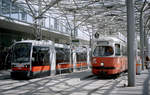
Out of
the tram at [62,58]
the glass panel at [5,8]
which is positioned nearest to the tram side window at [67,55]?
the tram at [62,58]

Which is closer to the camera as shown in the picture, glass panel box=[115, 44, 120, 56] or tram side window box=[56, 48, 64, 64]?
glass panel box=[115, 44, 120, 56]

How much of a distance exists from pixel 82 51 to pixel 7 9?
39.1 feet

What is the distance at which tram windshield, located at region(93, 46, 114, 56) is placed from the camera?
17677 millimetres

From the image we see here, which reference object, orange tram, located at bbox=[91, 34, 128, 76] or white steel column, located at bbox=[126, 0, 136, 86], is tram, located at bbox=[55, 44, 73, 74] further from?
white steel column, located at bbox=[126, 0, 136, 86]

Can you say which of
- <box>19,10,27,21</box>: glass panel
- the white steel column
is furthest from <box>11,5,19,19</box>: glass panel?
the white steel column

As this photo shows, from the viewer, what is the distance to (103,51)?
1797 centimetres

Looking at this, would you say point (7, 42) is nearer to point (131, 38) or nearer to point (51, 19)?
point (51, 19)

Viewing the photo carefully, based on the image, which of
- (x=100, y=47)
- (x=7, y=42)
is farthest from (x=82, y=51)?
(x=100, y=47)

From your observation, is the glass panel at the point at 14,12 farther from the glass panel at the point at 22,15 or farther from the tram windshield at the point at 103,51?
the tram windshield at the point at 103,51

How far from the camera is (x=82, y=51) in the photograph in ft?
105

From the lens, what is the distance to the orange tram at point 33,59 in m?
18.3

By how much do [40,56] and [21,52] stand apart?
5.48 ft

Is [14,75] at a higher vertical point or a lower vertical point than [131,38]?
lower

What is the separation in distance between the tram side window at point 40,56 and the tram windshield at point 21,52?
0.51 m
